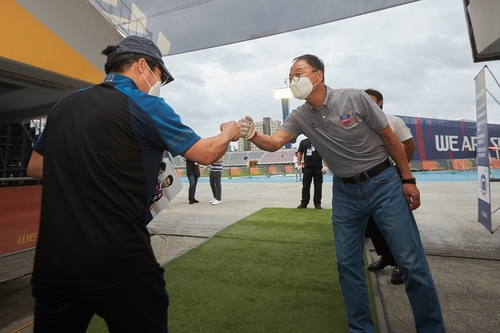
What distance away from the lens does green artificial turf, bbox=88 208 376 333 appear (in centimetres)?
196

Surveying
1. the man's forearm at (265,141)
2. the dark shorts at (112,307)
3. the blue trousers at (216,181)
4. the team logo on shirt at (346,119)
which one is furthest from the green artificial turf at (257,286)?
the blue trousers at (216,181)

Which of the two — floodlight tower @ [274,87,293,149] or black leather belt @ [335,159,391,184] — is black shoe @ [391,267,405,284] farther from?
floodlight tower @ [274,87,293,149]

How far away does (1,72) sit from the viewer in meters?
2.67

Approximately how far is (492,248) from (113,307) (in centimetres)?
431

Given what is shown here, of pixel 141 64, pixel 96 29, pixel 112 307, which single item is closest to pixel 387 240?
pixel 112 307

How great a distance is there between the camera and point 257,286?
2.54 meters

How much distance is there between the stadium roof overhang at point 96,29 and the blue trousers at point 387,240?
3.10 metres

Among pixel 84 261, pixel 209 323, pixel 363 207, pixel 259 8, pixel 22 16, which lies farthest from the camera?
pixel 259 8

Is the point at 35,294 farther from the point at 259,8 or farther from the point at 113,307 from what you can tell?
the point at 259,8

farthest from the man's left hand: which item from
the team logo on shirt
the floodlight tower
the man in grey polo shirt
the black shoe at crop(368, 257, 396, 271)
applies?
the floodlight tower

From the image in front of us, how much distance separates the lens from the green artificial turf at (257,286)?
196 cm

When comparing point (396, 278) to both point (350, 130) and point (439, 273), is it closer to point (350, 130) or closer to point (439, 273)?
point (439, 273)

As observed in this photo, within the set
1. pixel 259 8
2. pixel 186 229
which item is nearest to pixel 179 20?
pixel 259 8

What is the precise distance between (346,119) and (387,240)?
826 millimetres
